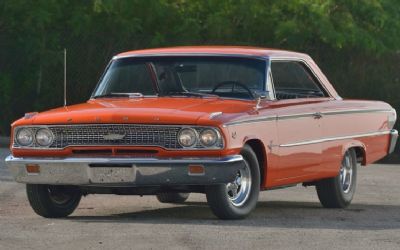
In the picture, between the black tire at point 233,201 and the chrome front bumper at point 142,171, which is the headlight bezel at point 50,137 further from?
the black tire at point 233,201

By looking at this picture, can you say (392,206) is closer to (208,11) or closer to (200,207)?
(200,207)

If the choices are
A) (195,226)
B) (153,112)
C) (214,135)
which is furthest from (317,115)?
(195,226)

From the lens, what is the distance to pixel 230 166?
11.3 meters

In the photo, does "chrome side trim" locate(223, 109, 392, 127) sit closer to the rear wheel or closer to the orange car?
the orange car

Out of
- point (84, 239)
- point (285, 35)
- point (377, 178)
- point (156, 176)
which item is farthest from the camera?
point (285, 35)

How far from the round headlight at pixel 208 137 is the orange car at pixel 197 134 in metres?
0.01

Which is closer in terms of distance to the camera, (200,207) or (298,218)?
(298,218)

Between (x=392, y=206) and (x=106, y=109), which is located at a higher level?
(x=106, y=109)

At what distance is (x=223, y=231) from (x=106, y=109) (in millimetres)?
1669

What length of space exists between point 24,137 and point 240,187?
1.92 m

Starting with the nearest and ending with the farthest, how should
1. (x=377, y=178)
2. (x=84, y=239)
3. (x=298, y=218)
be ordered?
(x=84, y=239) < (x=298, y=218) < (x=377, y=178)

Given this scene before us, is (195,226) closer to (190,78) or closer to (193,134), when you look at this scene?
(193,134)

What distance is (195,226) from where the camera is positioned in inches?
441

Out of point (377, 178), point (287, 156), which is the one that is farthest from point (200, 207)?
point (377, 178)
